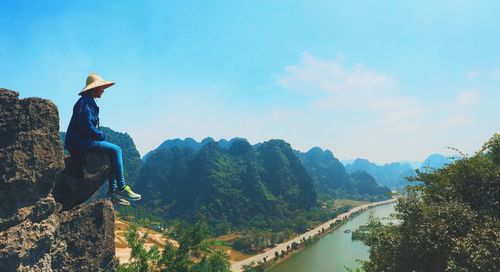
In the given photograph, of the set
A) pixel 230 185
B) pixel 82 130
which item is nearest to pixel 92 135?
pixel 82 130

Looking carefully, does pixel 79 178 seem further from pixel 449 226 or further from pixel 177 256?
pixel 177 256

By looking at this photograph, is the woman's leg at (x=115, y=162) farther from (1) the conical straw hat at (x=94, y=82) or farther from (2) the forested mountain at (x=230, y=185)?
(2) the forested mountain at (x=230, y=185)

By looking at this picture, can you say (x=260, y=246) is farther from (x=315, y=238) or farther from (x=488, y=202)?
(x=488, y=202)

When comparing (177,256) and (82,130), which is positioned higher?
(82,130)

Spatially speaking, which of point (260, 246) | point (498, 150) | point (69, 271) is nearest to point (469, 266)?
point (498, 150)

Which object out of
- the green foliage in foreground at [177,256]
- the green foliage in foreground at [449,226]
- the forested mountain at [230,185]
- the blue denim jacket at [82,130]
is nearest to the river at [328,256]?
the forested mountain at [230,185]

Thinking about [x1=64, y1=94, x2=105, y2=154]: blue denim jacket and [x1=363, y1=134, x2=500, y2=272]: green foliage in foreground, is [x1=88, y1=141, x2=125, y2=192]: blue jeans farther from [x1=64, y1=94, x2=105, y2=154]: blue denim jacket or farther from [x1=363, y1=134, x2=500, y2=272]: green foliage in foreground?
[x1=363, y1=134, x2=500, y2=272]: green foliage in foreground

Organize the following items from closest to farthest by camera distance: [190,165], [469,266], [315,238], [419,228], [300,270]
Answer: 1. [469,266]
2. [419,228]
3. [300,270]
4. [315,238]
5. [190,165]
